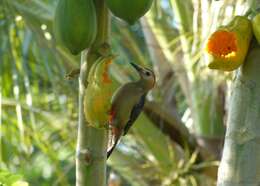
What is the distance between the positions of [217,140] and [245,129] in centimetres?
246

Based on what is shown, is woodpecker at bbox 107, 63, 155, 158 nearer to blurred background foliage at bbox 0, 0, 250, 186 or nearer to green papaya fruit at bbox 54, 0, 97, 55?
green papaya fruit at bbox 54, 0, 97, 55

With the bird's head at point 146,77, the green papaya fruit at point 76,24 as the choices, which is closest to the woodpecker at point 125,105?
the bird's head at point 146,77

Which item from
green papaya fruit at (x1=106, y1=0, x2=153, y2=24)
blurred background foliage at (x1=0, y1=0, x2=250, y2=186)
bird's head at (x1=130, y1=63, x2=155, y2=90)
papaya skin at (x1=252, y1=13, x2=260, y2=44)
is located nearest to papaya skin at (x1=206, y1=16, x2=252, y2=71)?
papaya skin at (x1=252, y1=13, x2=260, y2=44)

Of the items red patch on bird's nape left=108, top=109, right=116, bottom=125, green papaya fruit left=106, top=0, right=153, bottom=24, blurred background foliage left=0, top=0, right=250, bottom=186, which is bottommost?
blurred background foliage left=0, top=0, right=250, bottom=186

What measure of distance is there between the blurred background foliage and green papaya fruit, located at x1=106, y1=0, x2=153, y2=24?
1422 millimetres

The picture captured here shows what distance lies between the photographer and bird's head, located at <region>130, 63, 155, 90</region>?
164 cm

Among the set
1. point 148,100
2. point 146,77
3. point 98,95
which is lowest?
point 148,100

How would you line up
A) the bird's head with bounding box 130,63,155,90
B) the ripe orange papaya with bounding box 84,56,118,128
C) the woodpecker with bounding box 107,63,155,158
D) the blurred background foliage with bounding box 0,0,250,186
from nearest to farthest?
1. the ripe orange papaya with bounding box 84,56,118,128
2. the woodpecker with bounding box 107,63,155,158
3. the bird's head with bounding box 130,63,155,90
4. the blurred background foliage with bounding box 0,0,250,186

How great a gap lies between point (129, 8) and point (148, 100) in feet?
7.40

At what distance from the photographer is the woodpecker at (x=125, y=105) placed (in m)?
1.46

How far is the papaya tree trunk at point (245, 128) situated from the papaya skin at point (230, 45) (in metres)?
0.03

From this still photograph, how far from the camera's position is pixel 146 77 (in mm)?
1656

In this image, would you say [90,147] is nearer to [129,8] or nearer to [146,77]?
[129,8]

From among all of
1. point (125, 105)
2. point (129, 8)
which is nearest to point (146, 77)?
point (125, 105)
